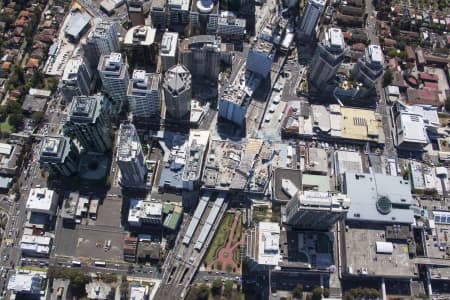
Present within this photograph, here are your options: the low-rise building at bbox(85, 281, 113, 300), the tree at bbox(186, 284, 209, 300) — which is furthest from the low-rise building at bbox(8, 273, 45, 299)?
the tree at bbox(186, 284, 209, 300)

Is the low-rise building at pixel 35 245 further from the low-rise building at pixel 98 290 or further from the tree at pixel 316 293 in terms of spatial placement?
the tree at pixel 316 293

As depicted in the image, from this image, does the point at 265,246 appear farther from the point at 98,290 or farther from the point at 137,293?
the point at 98,290

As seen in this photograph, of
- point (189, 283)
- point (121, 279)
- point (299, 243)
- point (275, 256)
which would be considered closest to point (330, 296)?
point (299, 243)

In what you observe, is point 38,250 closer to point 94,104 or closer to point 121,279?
point 121,279

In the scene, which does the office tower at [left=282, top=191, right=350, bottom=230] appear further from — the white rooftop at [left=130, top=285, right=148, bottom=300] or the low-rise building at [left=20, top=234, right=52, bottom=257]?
the low-rise building at [left=20, top=234, right=52, bottom=257]

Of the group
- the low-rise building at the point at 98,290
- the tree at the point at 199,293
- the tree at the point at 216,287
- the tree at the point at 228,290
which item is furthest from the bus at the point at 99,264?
the tree at the point at 228,290
